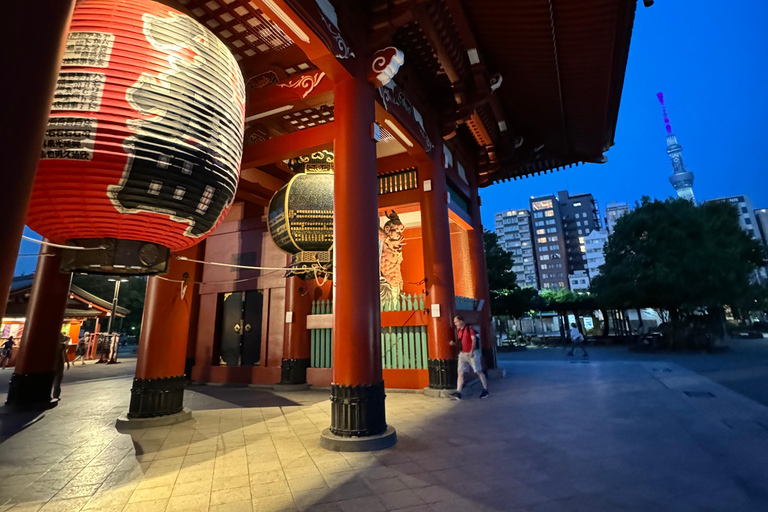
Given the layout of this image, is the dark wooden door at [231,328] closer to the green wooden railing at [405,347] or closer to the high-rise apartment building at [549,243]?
the green wooden railing at [405,347]

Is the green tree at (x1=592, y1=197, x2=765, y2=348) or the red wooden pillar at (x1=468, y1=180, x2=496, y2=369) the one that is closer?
the red wooden pillar at (x1=468, y1=180, x2=496, y2=369)

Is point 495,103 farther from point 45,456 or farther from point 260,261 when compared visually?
point 45,456

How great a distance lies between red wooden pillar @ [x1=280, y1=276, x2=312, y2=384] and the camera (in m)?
9.10

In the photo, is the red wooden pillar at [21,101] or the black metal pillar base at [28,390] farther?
the black metal pillar base at [28,390]

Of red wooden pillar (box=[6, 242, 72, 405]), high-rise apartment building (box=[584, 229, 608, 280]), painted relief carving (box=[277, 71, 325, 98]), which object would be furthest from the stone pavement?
high-rise apartment building (box=[584, 229, 608, 280])

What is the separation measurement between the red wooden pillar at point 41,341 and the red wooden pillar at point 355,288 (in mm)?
5347

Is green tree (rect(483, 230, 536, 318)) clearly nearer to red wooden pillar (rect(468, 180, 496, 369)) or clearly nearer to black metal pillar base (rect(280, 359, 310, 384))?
red wooden pillar (rect(468, 180, 496, 369))

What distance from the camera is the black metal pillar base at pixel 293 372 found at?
29.6 feet

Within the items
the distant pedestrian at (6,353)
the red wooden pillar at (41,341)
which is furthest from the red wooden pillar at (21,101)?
the distant pedestrian at (6,353)

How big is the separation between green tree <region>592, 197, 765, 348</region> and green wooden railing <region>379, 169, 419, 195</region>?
40.9 ft

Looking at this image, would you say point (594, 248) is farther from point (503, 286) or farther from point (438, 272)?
point (438, 272)

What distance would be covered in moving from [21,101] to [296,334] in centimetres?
849

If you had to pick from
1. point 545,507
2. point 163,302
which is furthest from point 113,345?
point 545,507

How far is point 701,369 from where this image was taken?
34.0ft
